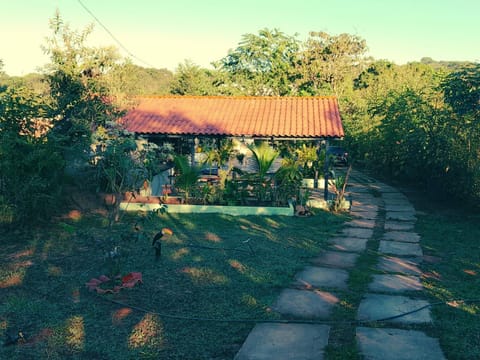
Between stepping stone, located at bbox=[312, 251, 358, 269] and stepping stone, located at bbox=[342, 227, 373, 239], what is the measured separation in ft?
5.59

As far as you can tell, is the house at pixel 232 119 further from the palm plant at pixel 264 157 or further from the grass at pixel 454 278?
the grass at pixel 454 278

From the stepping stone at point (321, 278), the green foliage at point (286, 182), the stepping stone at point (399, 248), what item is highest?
the green foliage at point (286, 182)

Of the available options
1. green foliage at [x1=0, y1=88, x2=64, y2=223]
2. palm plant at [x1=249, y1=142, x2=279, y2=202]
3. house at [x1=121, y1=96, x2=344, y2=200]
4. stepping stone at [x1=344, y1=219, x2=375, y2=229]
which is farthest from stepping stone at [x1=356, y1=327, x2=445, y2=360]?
house at [x1=121, y1=96, x2=344, y2=200]

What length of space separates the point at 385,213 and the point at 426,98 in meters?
6.38

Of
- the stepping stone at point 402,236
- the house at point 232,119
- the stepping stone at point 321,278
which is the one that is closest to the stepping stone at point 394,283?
the stepping stone at point 321,278

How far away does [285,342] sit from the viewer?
17.0ft

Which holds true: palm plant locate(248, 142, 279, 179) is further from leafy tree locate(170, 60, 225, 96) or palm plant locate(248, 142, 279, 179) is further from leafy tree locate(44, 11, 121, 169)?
leafy tree locate(170, 60, 225, 96)

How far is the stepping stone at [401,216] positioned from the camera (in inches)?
516

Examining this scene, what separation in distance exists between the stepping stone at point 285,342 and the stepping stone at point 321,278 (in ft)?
5.43

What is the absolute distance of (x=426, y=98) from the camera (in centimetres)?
1786

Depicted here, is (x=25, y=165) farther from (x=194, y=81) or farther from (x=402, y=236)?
(x=194, y=81)

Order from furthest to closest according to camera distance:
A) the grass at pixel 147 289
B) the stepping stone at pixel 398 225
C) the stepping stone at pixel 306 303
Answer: the stepping stone at pixel 398 225
the stepping stone at pixel 306 303
the grass at pixel 147 289

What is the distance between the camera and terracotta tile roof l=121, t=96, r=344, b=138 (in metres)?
16.1

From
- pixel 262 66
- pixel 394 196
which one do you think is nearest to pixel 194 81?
pixel 262 66
